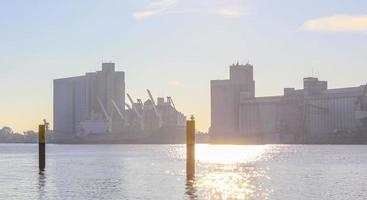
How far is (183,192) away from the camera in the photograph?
66.8 m

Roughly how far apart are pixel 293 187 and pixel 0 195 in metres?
28.3

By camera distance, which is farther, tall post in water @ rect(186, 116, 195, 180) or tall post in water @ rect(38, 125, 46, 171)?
tall post in water @ rect(38, 125, 46, 171)

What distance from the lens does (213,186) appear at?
73.9 metres

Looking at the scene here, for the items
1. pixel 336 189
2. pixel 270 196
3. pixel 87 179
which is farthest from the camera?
pixel 87 179

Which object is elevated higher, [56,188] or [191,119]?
[191,119]

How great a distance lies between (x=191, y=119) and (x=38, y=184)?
2050cm

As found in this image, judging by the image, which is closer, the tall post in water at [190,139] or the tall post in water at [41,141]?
the tall post in water at [190,139]

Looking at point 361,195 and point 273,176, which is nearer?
point 361,195

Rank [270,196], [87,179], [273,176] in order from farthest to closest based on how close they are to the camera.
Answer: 1. [273,176]
2. [87,179]
3. [270,196]

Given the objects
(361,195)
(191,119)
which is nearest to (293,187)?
(361,195)

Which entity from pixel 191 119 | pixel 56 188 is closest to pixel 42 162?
pixel 56 188

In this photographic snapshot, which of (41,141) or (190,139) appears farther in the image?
(41,141)

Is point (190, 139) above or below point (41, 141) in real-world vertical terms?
above

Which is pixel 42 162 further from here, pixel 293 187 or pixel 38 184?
pixel 293 187
